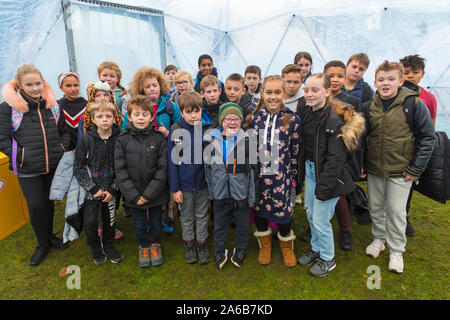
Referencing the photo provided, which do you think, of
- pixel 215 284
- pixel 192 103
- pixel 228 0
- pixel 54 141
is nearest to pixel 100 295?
pixel 215 284

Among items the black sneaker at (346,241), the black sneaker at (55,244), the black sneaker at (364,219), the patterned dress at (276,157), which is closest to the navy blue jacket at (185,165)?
the patterned dress at (276,157)

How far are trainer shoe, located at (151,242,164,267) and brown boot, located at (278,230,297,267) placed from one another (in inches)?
55.8

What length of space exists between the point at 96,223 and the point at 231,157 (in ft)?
5.51

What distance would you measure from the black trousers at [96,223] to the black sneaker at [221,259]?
1.29 meters

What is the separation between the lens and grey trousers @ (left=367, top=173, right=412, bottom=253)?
2.81m

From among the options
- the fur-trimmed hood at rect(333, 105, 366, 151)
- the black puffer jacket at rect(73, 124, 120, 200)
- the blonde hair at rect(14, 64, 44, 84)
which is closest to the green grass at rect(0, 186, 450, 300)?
the black puffer jacket at rect(73, 124, 120, 200)

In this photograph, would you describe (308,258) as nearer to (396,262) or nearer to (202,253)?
(396,262)

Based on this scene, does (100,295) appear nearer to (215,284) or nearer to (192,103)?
(215,284)

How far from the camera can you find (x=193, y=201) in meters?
3.03

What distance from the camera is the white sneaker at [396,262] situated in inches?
112

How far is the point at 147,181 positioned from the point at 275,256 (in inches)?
69.6

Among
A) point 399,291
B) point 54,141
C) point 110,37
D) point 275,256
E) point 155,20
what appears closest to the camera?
point 399,291

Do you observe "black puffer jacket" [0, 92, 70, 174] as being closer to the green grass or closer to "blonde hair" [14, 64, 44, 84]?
"blonde hair" [14, 64, 44, 84]

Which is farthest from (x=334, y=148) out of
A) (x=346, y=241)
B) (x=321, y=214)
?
(x=346, y=241)
